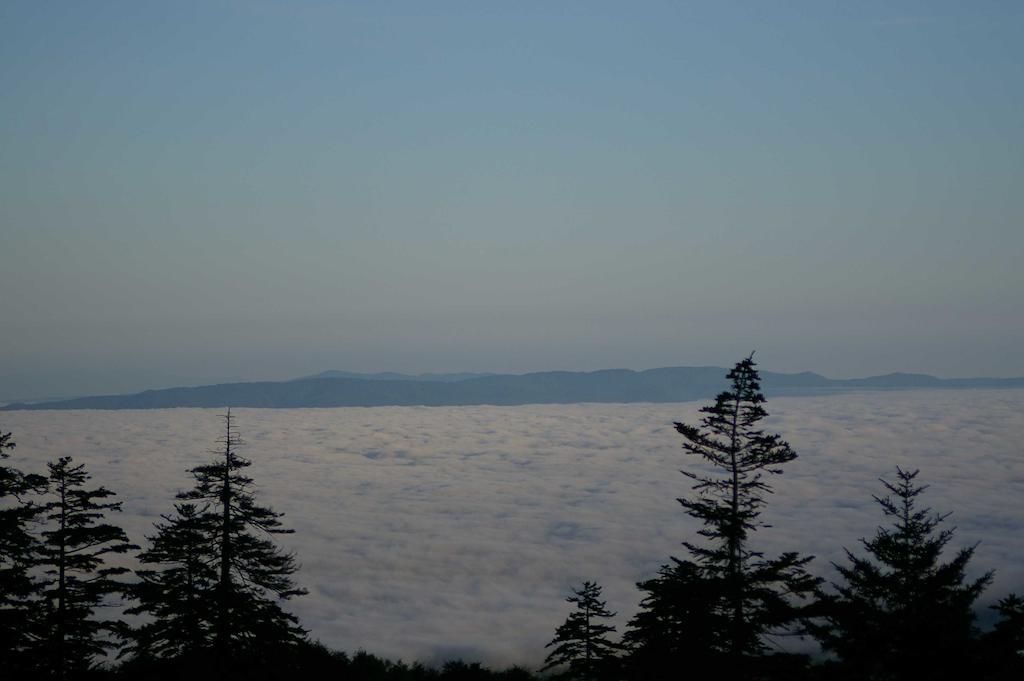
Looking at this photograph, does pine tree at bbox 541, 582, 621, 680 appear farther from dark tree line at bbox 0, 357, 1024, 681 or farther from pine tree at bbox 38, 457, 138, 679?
pine tree at bbox 38, 457, 138, 679

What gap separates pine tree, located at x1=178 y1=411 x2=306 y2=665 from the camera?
28.5 metres

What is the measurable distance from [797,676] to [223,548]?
18.3 meters

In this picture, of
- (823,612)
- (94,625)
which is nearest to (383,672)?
(94,625)

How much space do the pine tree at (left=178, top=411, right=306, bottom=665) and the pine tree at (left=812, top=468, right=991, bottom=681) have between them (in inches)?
676

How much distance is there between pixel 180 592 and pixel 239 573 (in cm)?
202

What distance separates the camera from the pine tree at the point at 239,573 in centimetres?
2855

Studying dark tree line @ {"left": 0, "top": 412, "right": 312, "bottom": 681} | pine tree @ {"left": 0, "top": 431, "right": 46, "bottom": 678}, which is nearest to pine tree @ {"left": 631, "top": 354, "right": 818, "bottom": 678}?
dark tree line @ {"left": 0, "top": 412, "right": 312, "bottom": 681}

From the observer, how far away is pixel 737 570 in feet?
92.1

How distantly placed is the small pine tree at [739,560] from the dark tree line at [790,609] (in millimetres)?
41

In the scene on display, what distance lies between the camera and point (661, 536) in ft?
545

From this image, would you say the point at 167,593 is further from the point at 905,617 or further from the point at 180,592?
the point at 905,617

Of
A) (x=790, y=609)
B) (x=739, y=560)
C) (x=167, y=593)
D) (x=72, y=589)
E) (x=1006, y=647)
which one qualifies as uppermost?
(x=739, y=560)

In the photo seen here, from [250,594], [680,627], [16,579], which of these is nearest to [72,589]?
[16,579]

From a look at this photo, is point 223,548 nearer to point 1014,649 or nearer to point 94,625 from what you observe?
point 94,625
